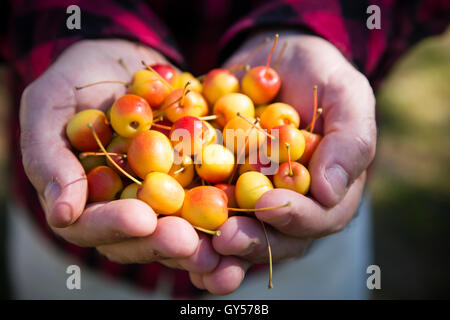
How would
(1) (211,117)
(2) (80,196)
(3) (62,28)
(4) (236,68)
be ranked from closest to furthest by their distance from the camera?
(2) (80,196) < (1) (211,117) < (3) (62,28) < (4) (236,68)

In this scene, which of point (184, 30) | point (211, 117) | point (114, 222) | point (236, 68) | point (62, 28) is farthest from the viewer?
point (184, 30)

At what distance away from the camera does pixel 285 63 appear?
199 centimetres

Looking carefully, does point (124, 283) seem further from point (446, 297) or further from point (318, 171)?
point (446, 297)

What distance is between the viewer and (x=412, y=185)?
3977mm

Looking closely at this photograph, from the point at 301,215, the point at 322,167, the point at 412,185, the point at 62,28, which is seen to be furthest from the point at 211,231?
the point at 412,185

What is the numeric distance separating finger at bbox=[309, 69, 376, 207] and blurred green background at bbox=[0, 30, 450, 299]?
114cm

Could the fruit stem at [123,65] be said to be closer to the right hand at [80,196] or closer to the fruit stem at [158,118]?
the right hand at [80,196]

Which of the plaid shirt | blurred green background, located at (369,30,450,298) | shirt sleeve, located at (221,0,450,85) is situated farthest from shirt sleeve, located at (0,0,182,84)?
blurred green background, located at (369,30,450,298)

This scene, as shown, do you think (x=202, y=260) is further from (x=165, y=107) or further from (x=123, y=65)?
(x=123, y=65)

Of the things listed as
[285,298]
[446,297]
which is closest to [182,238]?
[285,298]

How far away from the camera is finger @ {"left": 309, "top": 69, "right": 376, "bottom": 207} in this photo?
1.50 metres

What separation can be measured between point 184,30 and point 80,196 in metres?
1.23

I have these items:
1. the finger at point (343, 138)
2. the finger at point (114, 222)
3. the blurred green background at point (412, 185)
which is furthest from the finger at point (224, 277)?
the blurred green background at point (412, 185)

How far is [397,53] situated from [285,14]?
685mm
